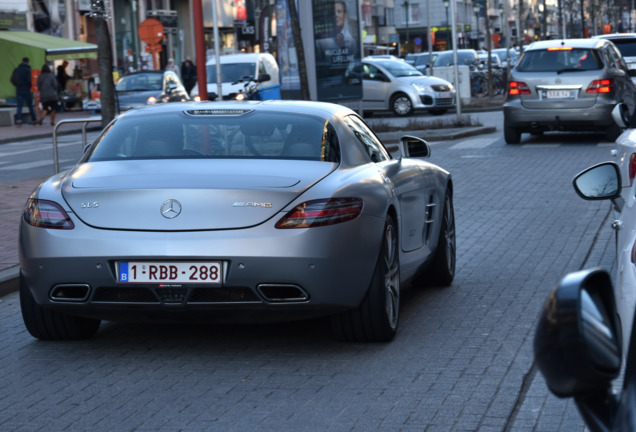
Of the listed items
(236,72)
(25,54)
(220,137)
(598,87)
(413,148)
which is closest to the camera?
(220,137)

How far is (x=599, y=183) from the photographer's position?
5.23 m

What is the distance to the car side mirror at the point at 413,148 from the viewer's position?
307 inches

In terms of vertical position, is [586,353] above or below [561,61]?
above

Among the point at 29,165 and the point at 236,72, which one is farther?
the point at 236,72

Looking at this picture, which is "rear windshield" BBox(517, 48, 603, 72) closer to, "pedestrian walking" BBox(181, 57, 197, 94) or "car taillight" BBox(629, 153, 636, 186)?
"car taillight" BBox(629, 153, 636, 186)

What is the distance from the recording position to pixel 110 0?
52500 millimetres

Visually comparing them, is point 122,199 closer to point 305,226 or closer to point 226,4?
point 305,226

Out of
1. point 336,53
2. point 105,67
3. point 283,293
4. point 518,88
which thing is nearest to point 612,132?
point 518,88

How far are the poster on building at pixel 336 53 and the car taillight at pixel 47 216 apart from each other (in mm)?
19959

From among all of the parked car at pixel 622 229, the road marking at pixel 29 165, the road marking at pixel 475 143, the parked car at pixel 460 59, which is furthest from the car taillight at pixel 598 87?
the parked car at pixel 460 59

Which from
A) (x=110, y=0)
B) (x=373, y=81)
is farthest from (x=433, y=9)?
(x=373, y=81)

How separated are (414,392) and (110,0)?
48.9m

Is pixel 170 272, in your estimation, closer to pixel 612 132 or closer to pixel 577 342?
pixel 577 342

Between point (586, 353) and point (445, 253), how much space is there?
634 centimetres
